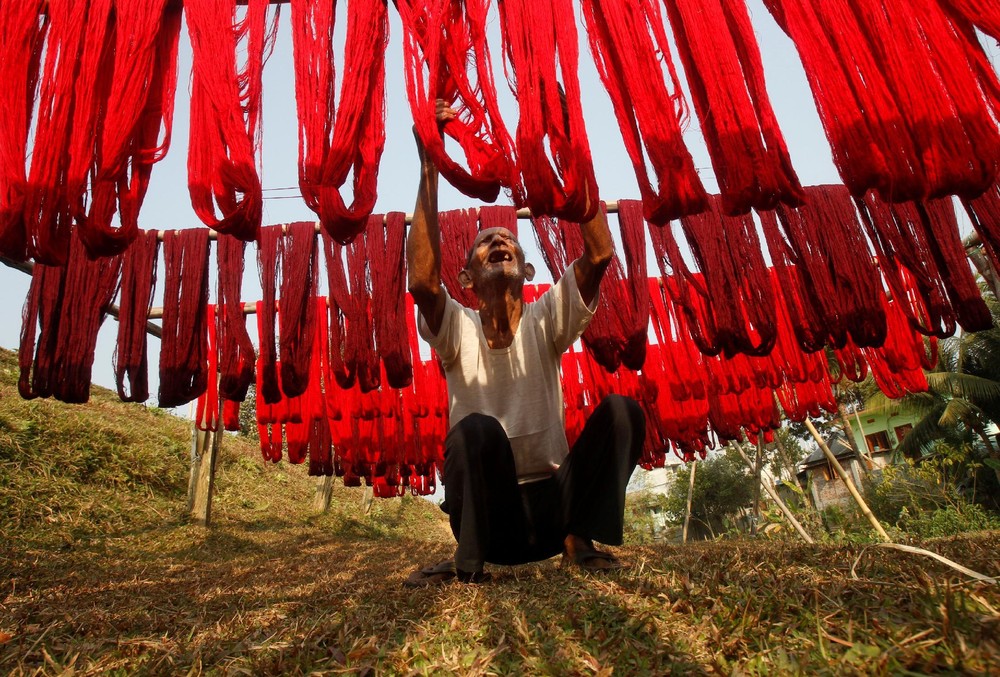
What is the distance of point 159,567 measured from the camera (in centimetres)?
397

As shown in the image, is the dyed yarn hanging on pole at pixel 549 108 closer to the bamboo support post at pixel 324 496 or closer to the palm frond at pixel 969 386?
the bamboo support post at pixel 324 496

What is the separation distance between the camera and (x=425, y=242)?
211cm

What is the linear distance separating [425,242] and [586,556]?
3.99 feet

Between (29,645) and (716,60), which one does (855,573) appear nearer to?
(716,60)

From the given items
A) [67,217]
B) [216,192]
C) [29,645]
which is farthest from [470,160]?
[29,645]

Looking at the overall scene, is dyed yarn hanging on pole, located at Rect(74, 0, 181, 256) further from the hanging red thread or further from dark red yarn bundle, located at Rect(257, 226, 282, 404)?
the hanging red thread

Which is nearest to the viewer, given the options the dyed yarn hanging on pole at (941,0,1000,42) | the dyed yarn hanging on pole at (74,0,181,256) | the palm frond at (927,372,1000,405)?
the dyed yarn hanging on pole at (74,0,181,256)

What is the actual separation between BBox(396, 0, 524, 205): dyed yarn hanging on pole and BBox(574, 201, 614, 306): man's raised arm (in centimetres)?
35

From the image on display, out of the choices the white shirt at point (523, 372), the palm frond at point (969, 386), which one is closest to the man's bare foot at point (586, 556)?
the white shirt at point (523, 372)

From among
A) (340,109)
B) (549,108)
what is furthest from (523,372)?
(340,109)

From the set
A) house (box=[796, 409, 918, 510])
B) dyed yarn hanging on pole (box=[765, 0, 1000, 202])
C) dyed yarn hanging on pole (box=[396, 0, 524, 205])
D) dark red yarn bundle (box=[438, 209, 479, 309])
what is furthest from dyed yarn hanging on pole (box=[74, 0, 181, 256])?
house (box=[796, 409, 918, 510])

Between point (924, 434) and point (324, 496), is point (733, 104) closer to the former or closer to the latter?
point (324, 496)

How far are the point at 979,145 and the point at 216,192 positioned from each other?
2612 millimetres

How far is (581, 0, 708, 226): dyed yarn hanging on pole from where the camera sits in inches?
78.9
